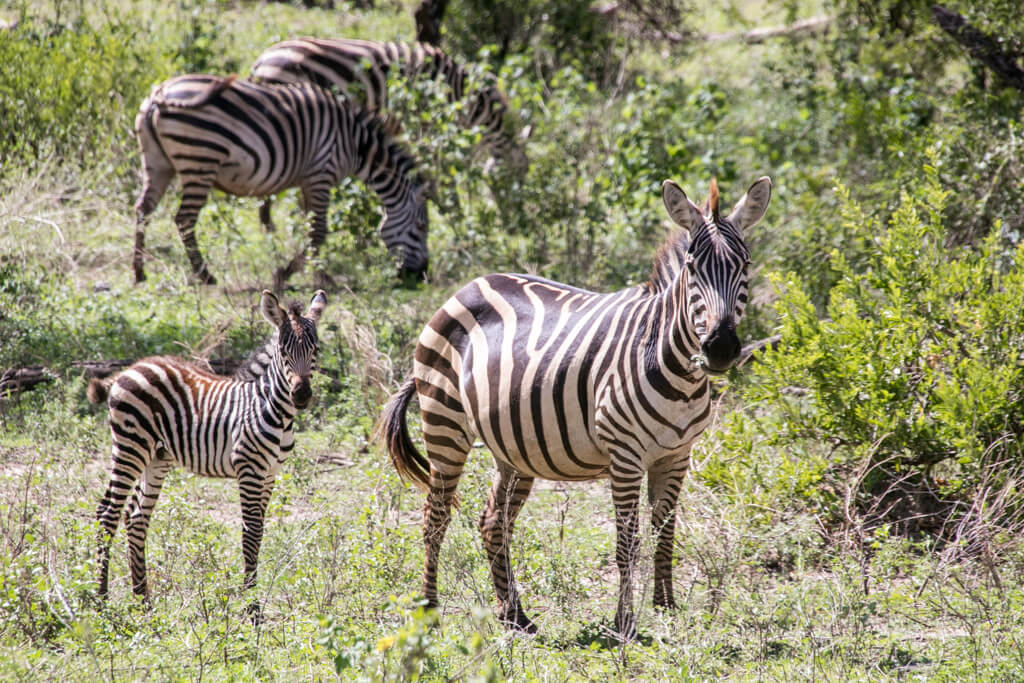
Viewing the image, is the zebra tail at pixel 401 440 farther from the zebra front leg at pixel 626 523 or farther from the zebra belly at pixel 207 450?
the zebra front leg at pixel 626 523

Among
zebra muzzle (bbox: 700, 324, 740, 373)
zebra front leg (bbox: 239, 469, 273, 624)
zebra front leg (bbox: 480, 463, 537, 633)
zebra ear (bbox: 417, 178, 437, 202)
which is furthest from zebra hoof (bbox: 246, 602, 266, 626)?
zebra ear (bbox: 417, 178, 437, 202)

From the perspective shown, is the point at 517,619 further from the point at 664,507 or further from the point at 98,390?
the point at 98,390

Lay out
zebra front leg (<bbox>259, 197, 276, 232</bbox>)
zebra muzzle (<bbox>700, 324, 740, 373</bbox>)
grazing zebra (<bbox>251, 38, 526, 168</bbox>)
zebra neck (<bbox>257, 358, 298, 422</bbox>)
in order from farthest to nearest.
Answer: grazing zebra (<bbox>251, 38, 526, 168</bbox>)
zebra front leg (<bbox>259, 197, 276, 232</bbox>)
zebra neck (<bbox>257, 358, 298, 422</bbox>)
zebra muzzle (<bbox>700, 324, 740, 373</bbox>)

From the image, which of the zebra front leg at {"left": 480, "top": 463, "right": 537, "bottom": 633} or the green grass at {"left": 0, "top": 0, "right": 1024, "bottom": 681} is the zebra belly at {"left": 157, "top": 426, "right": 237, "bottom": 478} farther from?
the zebra front leg at {"left": 480, "top": 463, "right": 537, "bottom": 633}

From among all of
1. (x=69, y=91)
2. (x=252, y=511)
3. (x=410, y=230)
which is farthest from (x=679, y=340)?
(x=69, y=91)

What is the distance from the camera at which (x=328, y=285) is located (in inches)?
378

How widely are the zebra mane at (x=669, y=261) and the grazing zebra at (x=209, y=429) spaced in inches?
69.6

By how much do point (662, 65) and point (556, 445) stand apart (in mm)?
12118

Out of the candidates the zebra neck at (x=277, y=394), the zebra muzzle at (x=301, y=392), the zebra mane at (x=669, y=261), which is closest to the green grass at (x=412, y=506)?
the zebra neck at (x=277, y=394)

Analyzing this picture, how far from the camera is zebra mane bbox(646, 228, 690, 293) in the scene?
16.0 feet

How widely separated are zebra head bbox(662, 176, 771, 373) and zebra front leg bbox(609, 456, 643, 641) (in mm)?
611

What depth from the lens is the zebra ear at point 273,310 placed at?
556cm

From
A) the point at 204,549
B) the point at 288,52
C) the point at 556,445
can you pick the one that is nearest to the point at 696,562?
the point at 556,445

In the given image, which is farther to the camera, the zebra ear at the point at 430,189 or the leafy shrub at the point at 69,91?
the zebra ear at the point at 430,189
